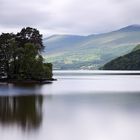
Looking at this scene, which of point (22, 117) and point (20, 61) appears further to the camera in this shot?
point (20, 61)

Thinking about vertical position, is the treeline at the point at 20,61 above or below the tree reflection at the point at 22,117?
above

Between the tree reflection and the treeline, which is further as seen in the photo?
the treeline

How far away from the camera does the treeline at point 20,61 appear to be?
10364 centimetres

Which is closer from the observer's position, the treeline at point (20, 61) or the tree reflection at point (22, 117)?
the tree reflection at point (22, 117)

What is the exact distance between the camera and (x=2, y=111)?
37938 millimetres

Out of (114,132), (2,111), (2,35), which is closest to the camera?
(114,132)

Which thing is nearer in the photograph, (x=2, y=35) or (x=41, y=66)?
(x=41, y=66)

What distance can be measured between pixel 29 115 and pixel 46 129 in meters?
8.27

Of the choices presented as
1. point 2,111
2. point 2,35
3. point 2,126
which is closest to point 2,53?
point 2,35

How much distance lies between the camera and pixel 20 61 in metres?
106

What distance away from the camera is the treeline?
104 metres

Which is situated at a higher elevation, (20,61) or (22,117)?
(20,61)

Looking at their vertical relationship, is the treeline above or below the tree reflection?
above

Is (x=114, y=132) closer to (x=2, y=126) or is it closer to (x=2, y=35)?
(x=2, y=126)
